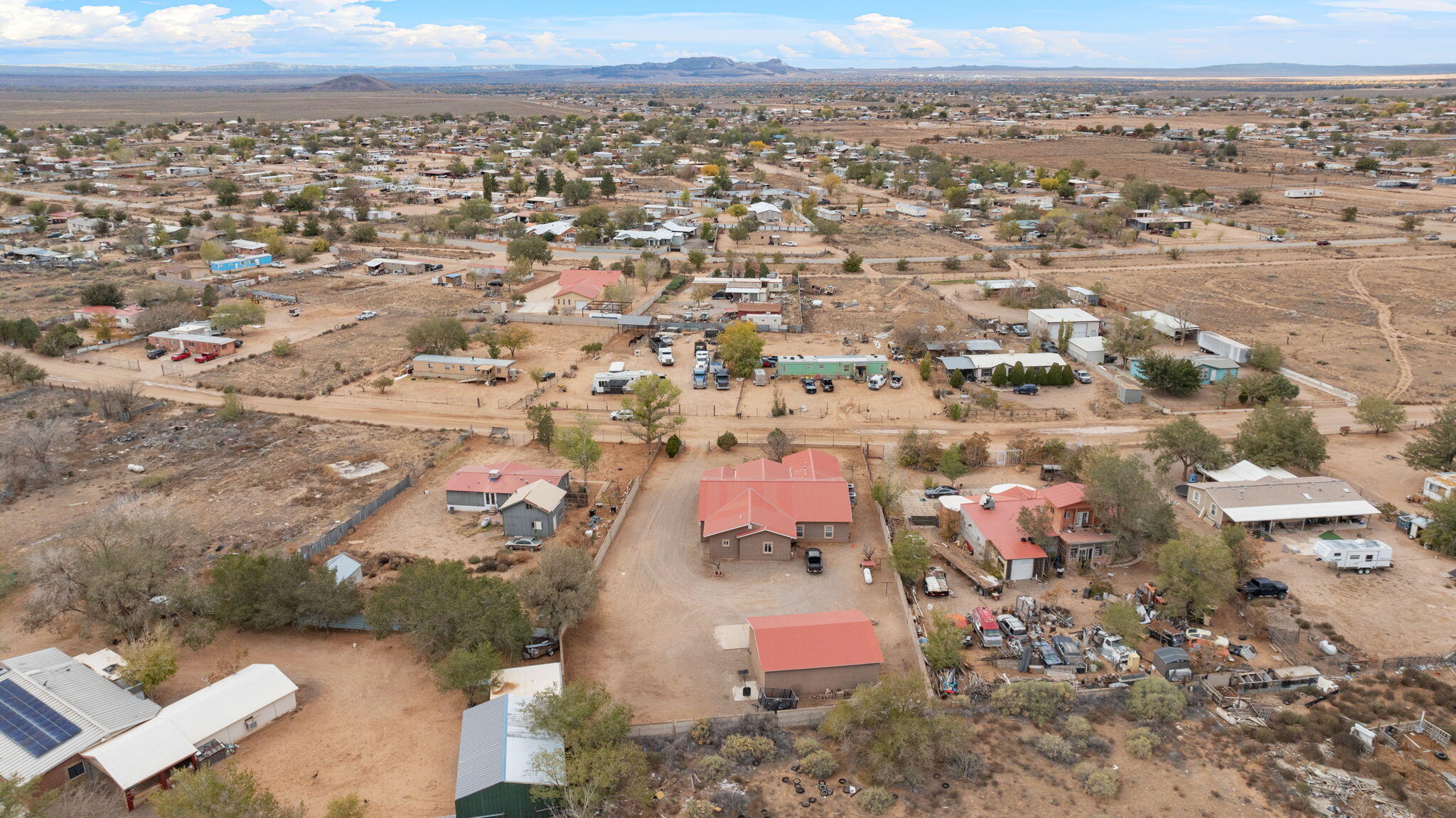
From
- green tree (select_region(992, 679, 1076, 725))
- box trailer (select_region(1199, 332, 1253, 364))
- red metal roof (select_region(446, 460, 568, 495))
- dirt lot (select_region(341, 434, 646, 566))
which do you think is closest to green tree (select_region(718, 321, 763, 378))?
dirt lot (select_region(341, 434, 646, 566))

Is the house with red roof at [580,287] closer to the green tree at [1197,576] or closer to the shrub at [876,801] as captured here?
the green tree at [1197,576]

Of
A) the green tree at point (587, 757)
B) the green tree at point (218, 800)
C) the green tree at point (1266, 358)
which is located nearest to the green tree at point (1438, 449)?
the green tree at point (1266, 358)

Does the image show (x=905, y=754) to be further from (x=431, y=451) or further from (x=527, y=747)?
(x=431, y=451)

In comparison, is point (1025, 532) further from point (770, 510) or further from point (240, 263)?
point (240, 263)

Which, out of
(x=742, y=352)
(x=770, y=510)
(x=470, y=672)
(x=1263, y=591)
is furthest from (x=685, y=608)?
(x=742, y=352)

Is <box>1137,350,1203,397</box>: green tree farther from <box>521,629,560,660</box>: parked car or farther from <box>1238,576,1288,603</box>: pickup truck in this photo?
<box>521,629,560,660</box>: parked car

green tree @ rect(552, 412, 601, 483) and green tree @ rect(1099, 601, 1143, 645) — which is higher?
green tree @ rect(552, 412, 601, 483)
